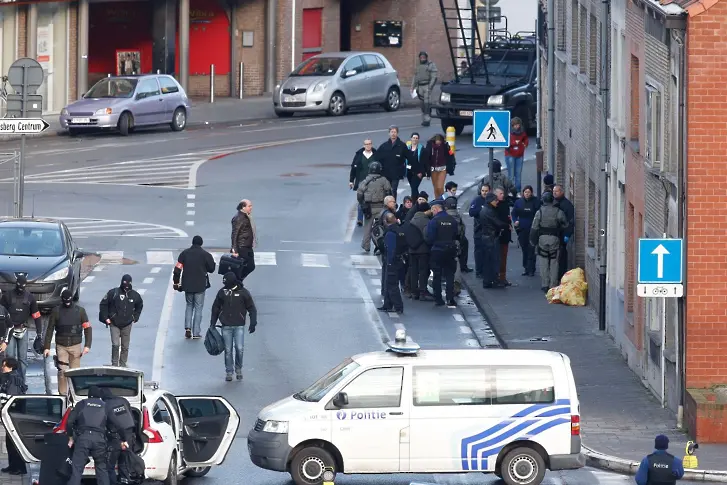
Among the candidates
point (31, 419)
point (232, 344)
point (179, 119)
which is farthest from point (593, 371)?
point (179, 119)

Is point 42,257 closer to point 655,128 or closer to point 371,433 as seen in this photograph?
point 655,128

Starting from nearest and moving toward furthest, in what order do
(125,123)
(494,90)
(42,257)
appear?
(42,257)
(125,123)
(494,90)

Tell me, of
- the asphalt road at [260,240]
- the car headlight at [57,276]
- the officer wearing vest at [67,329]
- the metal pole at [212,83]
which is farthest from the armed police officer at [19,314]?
the metal pole at [212,83]

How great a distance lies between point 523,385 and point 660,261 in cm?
300

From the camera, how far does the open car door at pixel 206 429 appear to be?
17531 millimetres

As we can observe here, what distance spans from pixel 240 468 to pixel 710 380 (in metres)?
5.64

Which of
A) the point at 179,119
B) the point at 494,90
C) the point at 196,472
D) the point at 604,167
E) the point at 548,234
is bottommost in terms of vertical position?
the point at 196,472

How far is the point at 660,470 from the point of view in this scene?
14.7 meters

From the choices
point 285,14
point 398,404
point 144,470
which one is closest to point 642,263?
point 398,404

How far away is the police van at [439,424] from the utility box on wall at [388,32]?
4822cm

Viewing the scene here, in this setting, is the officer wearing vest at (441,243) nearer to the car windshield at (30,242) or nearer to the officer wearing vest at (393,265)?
the officer wearing vest at (393,265)

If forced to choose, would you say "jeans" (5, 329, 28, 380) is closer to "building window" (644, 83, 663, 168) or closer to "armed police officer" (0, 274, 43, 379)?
"armed police officer" (0, 274, 43, 379)

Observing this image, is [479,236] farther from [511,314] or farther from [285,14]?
[285,14]

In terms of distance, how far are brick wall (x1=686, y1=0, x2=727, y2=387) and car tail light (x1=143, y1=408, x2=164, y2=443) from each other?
688 cm
